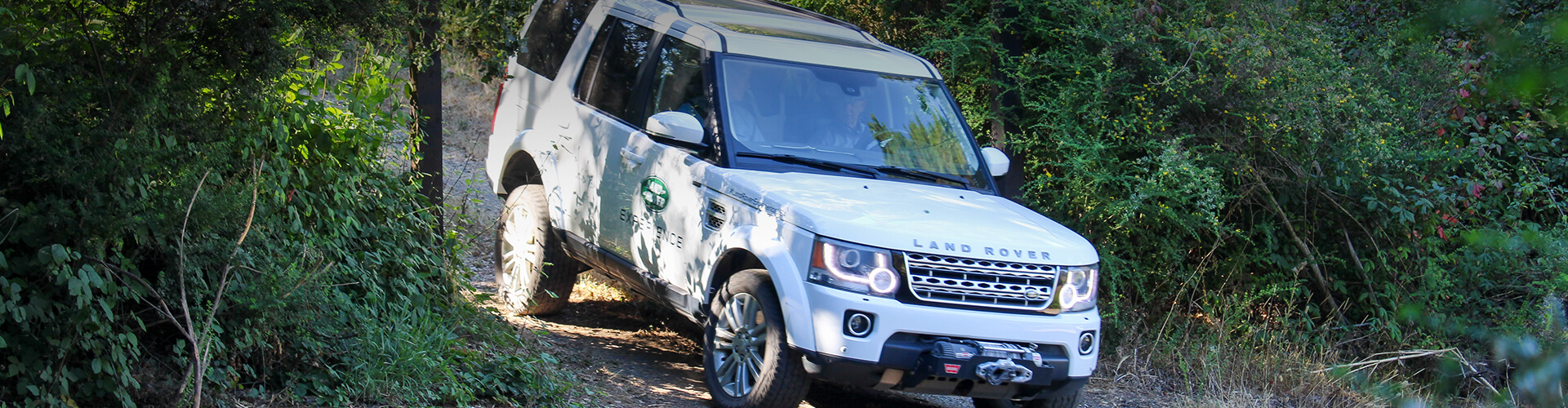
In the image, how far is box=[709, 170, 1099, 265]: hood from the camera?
4.57 meters

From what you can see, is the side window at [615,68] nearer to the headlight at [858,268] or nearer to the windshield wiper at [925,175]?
the windshield wiper at [925,175]

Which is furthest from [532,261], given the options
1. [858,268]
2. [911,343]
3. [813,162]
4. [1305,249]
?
[1305,249]

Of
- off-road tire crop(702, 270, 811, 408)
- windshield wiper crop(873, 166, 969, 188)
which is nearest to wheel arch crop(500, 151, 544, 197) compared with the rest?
off-road tire crop(702, 270, 811, 408)

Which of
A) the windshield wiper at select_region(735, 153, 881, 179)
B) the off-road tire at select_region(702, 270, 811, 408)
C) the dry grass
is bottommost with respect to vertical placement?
the dry grass

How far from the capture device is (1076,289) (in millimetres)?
4879

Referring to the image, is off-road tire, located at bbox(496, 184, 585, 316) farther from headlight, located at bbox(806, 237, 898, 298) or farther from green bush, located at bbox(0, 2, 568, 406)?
headlight, located at bbox(806, 237, 898, 298)

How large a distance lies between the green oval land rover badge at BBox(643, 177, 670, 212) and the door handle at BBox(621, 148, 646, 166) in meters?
0.12

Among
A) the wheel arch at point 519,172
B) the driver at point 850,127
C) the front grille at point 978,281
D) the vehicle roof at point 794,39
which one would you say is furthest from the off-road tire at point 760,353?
the wheel arch at point 519,172

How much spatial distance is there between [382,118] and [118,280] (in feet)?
6.10

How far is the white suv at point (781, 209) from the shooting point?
4.55m

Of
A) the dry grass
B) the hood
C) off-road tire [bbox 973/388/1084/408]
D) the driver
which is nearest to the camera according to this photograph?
the hood

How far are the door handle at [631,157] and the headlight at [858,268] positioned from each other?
1628 millimetres

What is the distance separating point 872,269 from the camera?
14.9ft

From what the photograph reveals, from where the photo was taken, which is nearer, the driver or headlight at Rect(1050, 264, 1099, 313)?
headlight at Rect(1050, 264, 1099, 313)
